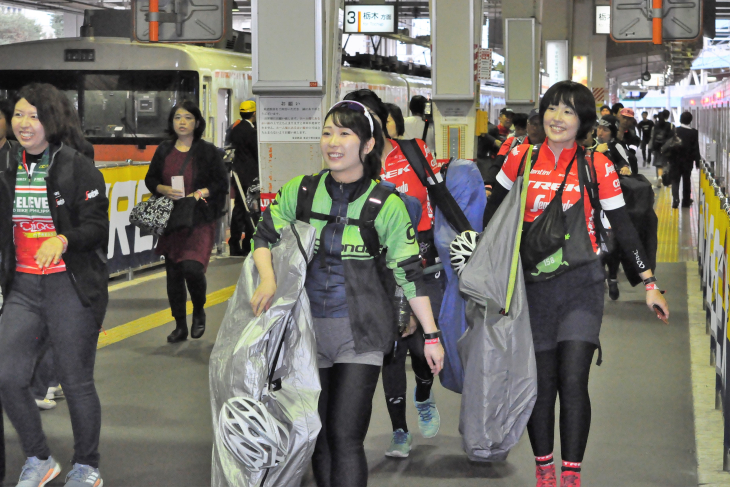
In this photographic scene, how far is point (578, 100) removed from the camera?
412cm

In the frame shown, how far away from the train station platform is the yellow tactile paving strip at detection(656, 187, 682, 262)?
394 cm

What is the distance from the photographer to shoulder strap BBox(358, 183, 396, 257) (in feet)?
11.7

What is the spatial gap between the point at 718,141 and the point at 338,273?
608 cm

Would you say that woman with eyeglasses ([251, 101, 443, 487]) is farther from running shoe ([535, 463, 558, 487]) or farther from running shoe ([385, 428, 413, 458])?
running shoe ([385, 428, 413, 458])

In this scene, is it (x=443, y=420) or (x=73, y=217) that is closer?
(x=73, y=217)

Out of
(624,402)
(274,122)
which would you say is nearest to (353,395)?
(624,402)

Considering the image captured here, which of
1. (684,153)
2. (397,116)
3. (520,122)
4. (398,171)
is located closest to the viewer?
(398,171)

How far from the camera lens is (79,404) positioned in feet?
14.0

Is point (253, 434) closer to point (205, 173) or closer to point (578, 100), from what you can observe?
point (578, 100)

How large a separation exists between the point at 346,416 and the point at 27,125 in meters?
1.81

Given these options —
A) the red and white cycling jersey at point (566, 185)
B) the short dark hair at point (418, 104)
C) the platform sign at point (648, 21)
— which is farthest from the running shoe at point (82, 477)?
the platform sign at point (648, 21)

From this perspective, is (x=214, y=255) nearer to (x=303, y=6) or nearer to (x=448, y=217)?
(x=303, y=6)

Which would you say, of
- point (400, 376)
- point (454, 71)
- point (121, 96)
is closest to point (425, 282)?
point (400, 376)

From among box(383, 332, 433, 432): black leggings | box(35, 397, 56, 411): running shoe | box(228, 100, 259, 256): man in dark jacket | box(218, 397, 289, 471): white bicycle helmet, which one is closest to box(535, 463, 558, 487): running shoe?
box(383, 332, 433, 432): black leggings
